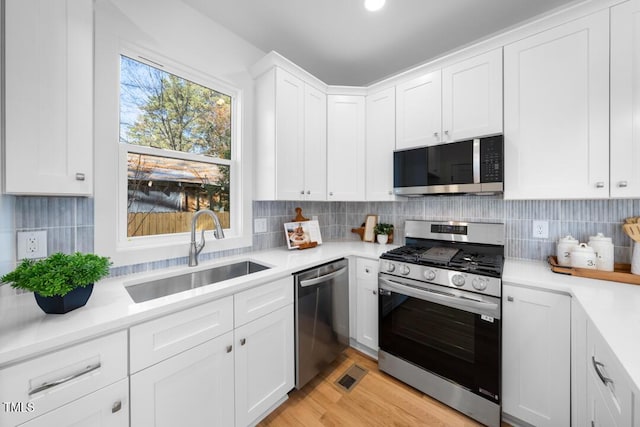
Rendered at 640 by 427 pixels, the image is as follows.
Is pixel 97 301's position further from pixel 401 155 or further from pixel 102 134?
pixel 401 155

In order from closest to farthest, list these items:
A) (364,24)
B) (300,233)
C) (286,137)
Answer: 1. (364,24)
2. (286,137)
3. (300,233)

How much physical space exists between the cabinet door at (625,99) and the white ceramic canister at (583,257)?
0.34 metres

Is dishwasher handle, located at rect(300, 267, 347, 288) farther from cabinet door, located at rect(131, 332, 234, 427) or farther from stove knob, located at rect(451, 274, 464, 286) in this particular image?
stove knob, located at rect(451, 274, 464, 286)

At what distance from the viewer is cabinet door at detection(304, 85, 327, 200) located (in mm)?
2197

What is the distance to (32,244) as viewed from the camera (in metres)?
1.13

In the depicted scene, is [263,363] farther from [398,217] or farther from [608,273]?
[608,273]

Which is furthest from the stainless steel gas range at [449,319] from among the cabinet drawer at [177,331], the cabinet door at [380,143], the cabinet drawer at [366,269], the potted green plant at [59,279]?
the potted green plant at [59,279]

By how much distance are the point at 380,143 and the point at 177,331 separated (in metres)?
2.10

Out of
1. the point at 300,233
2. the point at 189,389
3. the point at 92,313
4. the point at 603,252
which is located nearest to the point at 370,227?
the point at 300,233

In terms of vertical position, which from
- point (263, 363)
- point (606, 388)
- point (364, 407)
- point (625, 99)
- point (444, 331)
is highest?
point (625, 99)

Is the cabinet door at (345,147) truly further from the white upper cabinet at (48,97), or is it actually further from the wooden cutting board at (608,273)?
the white upper cabinet at (48,97)

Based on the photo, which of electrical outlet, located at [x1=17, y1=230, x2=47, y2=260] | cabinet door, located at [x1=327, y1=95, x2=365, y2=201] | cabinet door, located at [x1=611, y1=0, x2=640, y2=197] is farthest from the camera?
cabinet door, located at [x1=327, y1=95, x2=365, y2=201]

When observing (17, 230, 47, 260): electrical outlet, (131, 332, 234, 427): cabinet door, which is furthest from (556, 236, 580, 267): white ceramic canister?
(17, 230, 47, 260): electrical outlet

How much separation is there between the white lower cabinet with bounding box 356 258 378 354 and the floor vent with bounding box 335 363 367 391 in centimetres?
21
